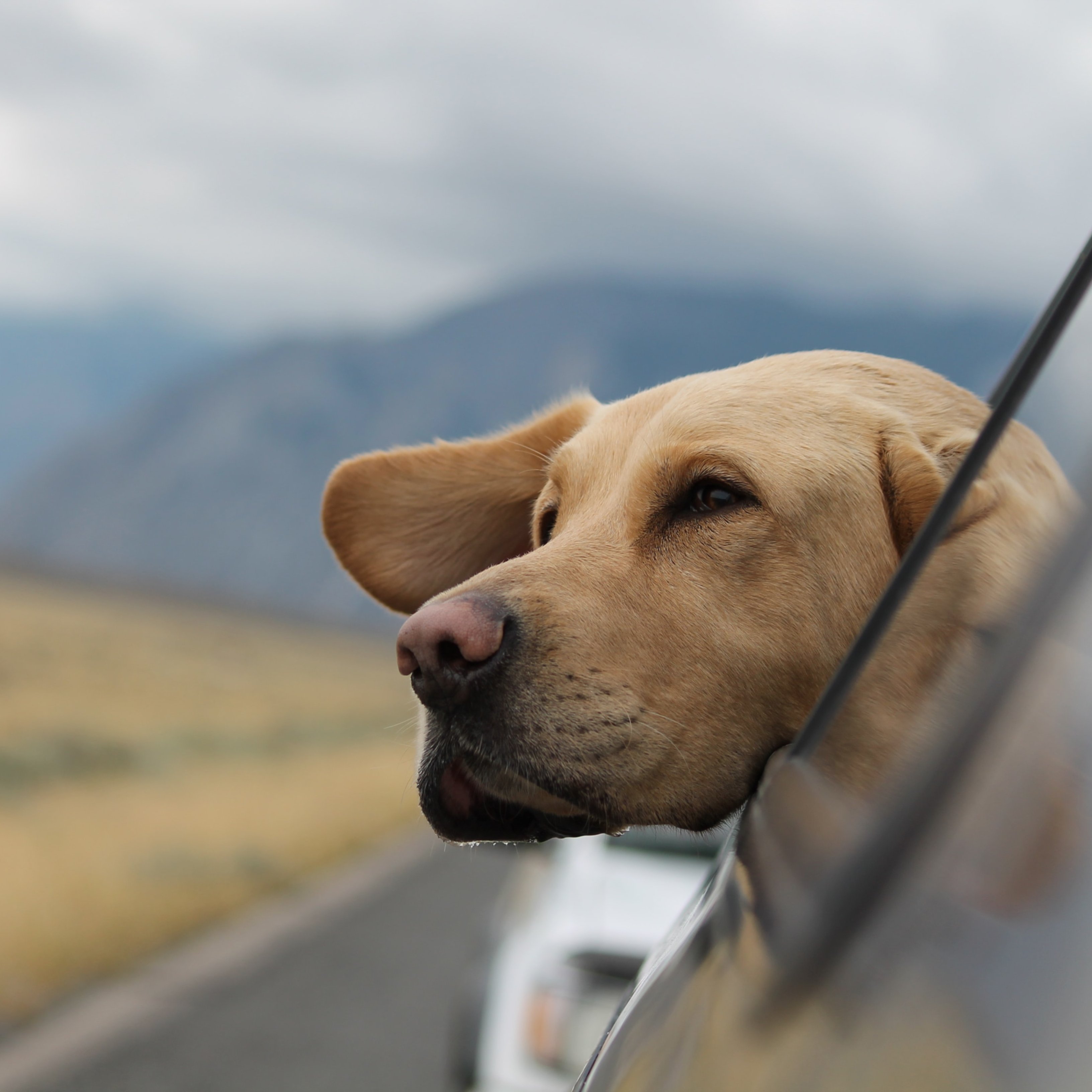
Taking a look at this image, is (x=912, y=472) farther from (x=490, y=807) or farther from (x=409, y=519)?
(x=409, y=519)

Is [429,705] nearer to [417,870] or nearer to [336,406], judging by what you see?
[417,870]

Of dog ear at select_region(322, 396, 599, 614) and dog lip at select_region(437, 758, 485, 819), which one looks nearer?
dog lip at select_region(437, 758, 485, 819)

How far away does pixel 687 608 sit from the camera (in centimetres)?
138

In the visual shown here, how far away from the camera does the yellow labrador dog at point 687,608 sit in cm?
131

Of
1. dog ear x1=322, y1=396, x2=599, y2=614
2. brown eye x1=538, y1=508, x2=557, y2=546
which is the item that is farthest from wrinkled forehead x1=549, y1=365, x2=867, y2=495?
dog ear x1=322, y1=396, x2=599, y2=614

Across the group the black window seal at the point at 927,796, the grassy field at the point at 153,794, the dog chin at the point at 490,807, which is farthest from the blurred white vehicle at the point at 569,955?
the black window seal at the point at 927,796

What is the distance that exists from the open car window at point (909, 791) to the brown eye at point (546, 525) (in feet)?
2.17

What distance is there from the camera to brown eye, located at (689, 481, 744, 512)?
4.82 ft

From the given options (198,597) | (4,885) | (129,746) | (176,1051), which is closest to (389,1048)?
(176,1051)

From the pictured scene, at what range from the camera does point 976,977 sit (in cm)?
57

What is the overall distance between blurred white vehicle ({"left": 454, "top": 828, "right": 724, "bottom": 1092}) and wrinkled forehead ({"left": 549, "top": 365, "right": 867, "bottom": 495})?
9.55 ft

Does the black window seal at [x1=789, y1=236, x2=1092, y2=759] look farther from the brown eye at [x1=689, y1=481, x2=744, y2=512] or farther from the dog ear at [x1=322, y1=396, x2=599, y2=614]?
the dog ear at [x1=322, y1=396, x2=599, y2=614]

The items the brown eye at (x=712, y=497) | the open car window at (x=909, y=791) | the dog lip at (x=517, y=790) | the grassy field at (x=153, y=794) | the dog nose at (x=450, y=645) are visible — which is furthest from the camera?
the grassy field at (x=153, y=794)

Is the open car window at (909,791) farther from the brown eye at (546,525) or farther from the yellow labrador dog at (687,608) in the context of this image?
the brown eye at (546,525)
